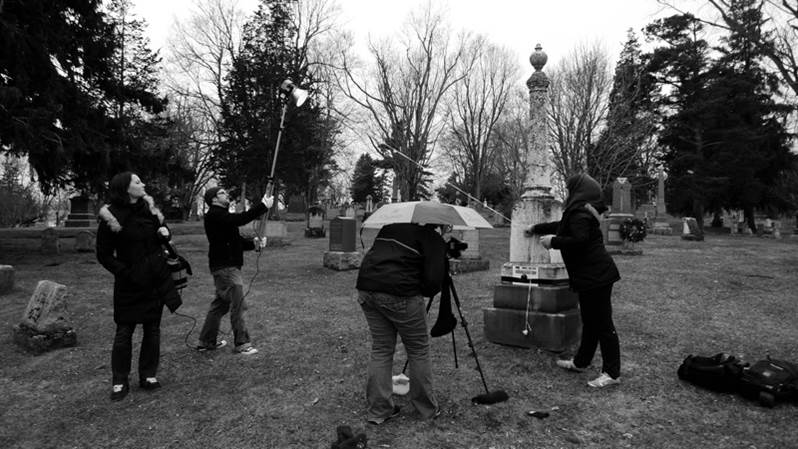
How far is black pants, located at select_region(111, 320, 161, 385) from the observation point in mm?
4207

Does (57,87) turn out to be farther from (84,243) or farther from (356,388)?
(356,388)

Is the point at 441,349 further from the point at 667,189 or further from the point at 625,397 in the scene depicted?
the point at 667,189

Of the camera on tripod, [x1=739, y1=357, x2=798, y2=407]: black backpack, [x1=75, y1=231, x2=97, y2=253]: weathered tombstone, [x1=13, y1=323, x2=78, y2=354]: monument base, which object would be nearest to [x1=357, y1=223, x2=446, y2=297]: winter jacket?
the camera on tripod

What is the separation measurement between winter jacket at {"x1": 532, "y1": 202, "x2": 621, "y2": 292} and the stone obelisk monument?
85 cm

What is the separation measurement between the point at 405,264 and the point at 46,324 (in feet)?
16.4

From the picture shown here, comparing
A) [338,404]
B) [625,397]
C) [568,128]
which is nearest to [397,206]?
[338,404]

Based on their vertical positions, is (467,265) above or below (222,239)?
below

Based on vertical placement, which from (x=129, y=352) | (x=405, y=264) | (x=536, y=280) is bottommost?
(x=129, y=352)

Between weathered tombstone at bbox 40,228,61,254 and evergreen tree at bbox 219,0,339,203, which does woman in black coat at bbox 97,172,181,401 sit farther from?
evergreen tree at bbox 219,0,339,203

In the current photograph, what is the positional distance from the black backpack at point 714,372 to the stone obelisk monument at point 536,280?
1.21 metres

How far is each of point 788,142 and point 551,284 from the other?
130 feet

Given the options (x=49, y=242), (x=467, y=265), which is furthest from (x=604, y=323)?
(x=49, y=242)

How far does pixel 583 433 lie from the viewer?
11.8 ft

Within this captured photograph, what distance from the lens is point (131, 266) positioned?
4188mm
